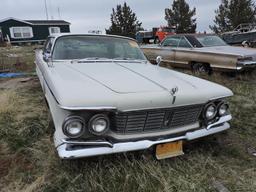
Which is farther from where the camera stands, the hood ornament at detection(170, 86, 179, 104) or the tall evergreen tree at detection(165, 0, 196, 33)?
the tall evergreen tree at detection(165, 0, 196, 33)

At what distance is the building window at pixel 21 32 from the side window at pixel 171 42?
26881 millimetres

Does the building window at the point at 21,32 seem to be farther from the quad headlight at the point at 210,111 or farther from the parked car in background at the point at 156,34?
the quad headlight at the point at 210,111

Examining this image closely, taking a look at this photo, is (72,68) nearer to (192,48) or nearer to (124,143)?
(124,143)

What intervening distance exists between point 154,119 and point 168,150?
40 cm

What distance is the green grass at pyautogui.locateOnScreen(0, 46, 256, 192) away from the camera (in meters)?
2.44

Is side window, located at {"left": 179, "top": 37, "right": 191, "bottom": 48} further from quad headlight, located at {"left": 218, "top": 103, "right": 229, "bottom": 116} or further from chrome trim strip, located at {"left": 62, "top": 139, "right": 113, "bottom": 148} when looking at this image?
chrome trim strip, located at {"left": 62, "top": 139, "right": 113, "bottom": 148}

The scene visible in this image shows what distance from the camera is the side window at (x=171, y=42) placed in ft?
28.1

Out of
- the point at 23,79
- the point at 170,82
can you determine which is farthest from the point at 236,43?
the point at 170,82

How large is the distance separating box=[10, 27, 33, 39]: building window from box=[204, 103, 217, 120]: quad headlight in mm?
32449

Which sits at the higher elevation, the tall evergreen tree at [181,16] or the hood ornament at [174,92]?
the tall evergreen tree at [181,16]

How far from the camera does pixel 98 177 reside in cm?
248

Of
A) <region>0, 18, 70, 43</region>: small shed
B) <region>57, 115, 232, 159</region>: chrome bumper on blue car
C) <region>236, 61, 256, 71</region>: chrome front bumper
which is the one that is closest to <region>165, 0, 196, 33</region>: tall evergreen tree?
<region>0, 18, 70, 43</region>: small shed

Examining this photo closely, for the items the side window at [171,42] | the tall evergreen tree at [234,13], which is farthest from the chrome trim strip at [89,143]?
the tall evergreen tree at [234,13]

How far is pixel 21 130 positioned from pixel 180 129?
2.26 meters
